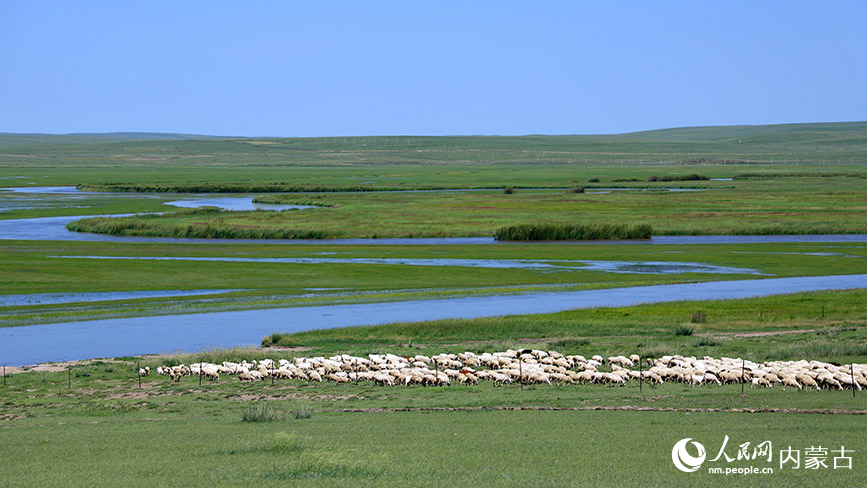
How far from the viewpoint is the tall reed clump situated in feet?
227

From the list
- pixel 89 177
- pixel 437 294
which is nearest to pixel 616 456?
pixel 437 294

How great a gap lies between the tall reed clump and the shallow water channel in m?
22.8

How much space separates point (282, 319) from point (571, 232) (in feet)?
126

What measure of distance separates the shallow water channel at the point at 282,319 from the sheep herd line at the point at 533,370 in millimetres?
7621

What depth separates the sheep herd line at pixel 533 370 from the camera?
18.5 m

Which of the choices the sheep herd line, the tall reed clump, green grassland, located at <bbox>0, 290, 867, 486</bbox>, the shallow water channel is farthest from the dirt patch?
the tall reed clump

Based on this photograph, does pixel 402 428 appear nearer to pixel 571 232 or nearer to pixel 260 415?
Result: pixel 260 415

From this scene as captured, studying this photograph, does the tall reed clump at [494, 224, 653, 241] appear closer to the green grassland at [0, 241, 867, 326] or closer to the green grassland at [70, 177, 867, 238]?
the green grassland at [70, 177, 867, 238]

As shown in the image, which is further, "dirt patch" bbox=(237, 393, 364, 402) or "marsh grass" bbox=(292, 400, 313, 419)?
"dirt patch" bbox=(237, 393, 364, 402)

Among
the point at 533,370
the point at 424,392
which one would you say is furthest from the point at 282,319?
the point at 424,392

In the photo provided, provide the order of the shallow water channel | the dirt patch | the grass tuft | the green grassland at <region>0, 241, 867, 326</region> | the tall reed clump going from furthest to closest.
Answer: the tall reed clump, the green grassland at <region>0, 241, 867, 326</region>, the shallow water channel, the dirt patch, the grass tuft

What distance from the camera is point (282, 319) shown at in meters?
35.8

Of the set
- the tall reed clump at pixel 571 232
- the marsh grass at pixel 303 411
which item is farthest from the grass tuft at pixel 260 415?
the tall reed clump at pixel 571 232

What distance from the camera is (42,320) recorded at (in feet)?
112
